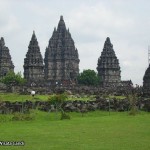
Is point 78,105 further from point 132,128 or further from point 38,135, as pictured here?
point 38,135

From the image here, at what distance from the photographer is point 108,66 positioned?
142 metres

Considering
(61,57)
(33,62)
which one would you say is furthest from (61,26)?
(33,62)

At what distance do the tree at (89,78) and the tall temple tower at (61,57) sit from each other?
19.4 feet

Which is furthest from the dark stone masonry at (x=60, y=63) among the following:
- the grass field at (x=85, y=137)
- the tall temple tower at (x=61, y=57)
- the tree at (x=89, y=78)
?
the grass field at (x=85, y=137)

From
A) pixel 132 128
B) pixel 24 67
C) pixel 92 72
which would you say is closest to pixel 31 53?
pixel 24 67

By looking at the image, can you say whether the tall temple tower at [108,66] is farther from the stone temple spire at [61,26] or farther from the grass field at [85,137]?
the grass field at [85,137]

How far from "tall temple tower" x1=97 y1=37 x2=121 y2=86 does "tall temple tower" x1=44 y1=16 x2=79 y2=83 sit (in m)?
10.2

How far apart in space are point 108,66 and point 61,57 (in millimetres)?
18052

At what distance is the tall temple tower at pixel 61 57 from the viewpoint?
150 metres

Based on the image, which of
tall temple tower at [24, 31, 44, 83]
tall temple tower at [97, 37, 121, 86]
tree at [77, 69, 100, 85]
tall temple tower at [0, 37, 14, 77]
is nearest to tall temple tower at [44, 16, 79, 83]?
tree at [77, 69, 100, 85]

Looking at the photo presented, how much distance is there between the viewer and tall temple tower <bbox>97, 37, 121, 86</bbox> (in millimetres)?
141500

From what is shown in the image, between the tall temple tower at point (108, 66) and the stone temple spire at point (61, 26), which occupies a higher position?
the stone temple spire at point (61, 26)

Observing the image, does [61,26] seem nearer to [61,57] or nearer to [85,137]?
[61,57]

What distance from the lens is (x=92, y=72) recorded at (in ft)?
465
